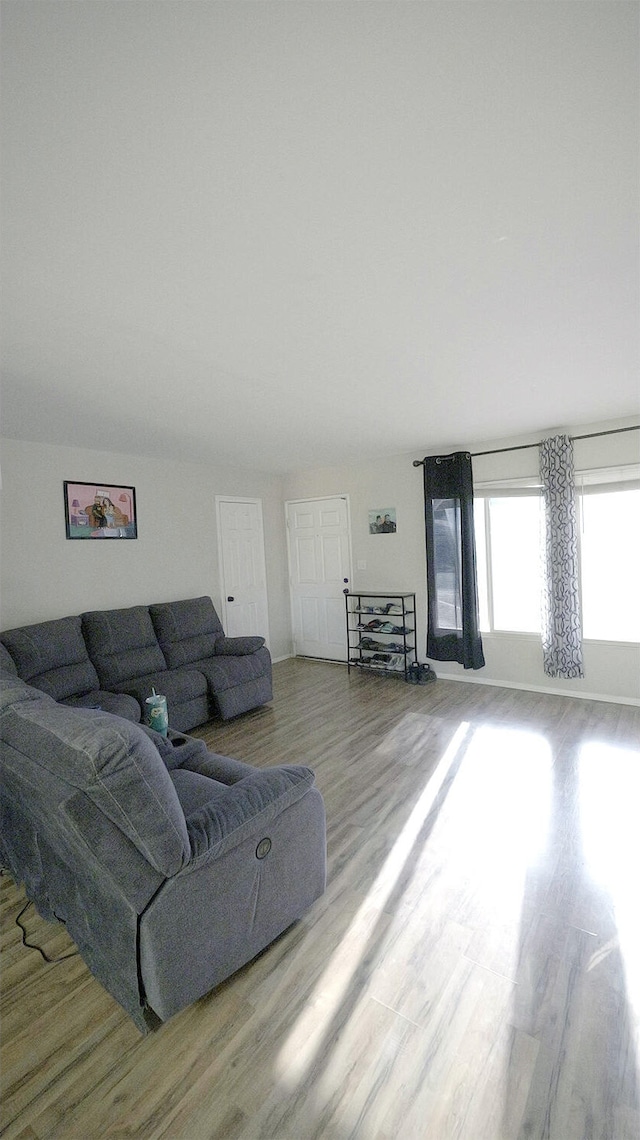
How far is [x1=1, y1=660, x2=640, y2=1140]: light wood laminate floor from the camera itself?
1.20m

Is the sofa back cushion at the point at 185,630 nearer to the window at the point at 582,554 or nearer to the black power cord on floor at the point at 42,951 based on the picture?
the black power cord on floor at the point at 42,951

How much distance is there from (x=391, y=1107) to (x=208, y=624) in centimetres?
377

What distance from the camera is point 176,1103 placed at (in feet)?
4.02

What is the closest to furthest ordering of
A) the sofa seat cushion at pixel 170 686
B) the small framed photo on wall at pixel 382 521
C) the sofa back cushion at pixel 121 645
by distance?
the sofa seat cushion at pixel 170 686, the sofa back cushion at pixel 121 645, the small framed photo on wall at pixel 382 521

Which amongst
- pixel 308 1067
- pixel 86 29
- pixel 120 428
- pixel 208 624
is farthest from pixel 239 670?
pixel 86 29

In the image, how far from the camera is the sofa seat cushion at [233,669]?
3932 mm

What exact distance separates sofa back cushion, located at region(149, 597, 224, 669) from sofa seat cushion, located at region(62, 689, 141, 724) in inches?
31.0

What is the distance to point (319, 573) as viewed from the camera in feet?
19.8

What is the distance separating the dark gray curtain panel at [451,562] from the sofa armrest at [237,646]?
73.9 inches

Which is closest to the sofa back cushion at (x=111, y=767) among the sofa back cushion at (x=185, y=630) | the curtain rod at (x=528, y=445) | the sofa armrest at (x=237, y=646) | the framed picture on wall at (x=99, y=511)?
the sofa back cushion at (x=185, y=630)

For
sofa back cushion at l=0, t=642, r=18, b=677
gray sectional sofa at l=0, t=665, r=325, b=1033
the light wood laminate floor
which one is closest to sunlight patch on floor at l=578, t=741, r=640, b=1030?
the light wood laminate floor

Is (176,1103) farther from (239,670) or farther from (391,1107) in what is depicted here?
(239,670)

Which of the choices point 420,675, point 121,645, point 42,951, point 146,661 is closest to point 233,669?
point 146,661

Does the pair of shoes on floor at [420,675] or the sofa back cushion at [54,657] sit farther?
the pair of shoes on floor at [420,675]
